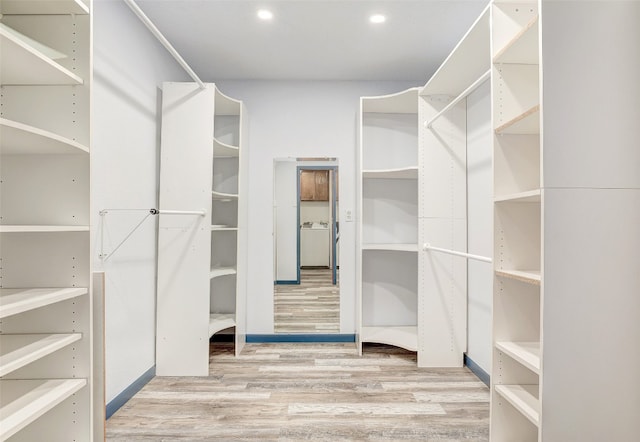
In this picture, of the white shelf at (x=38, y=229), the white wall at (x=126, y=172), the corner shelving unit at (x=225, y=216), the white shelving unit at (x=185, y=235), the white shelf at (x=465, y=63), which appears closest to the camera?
the white shelf at (x=38, y=229)

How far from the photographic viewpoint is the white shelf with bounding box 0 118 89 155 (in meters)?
1.06

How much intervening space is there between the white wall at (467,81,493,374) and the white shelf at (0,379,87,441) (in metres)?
2.30

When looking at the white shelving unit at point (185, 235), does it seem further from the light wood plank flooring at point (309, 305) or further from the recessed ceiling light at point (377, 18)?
the recessed ceiling light at point (377, 18)

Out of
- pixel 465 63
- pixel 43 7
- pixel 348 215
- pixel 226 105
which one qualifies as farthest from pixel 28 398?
pixel 465 63

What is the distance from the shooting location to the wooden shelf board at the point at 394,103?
9.64ft

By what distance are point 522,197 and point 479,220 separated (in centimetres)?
131

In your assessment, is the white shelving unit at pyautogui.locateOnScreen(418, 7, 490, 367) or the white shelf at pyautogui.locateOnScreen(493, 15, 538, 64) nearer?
the white shelf at pyautogui.locateOnScreen(493, 15, 538, 64)

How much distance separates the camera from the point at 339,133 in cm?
337

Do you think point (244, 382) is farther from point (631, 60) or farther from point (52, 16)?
point (631, 60)

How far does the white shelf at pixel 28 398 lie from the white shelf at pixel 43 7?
1283mm

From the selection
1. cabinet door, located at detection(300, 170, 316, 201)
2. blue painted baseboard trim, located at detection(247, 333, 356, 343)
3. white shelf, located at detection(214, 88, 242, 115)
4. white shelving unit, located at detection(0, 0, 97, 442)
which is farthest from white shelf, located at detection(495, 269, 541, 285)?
white shelf, located at detection(214, 88, 242, 115)

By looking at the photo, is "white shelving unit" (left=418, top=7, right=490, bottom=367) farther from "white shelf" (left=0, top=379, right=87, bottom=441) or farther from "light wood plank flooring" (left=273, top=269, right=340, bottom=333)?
"white shelf" (left=0, top=379, right=87, bottom=441)

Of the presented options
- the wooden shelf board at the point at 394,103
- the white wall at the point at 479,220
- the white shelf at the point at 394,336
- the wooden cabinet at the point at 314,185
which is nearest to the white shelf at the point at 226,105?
the wooden cabinet at the point at 314,185

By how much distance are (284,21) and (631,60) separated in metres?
1.88
